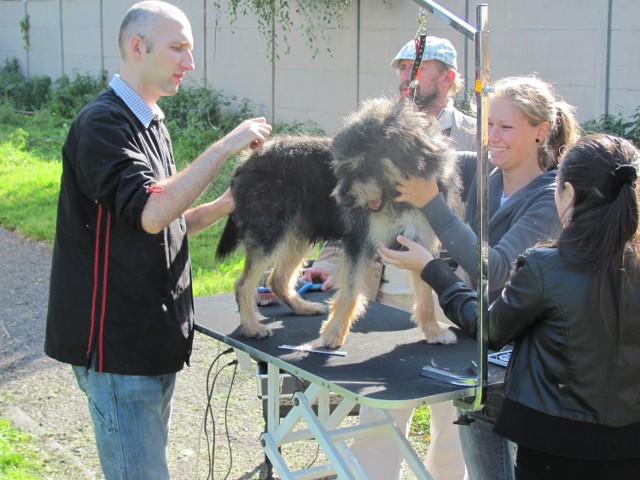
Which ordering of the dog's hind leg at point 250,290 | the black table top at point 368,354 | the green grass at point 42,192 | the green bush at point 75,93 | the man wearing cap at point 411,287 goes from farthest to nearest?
the green bush at point 75,93
the green grass at point 42,192
the man wearing cap at point 411,287
the dog's hind leg at point 250,290
the black table top at point 368,354

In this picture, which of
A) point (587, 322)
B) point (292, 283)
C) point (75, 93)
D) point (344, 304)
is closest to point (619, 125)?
point (292, 283)

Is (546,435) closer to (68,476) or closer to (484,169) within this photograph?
(484,169)

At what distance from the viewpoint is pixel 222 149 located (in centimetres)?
299

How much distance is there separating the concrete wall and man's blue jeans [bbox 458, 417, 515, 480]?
591 cm

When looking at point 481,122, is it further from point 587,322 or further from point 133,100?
point 133,100

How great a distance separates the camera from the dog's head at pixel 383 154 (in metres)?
3.16

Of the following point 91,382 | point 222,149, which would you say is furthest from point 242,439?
point 222,149

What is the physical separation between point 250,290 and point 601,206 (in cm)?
173

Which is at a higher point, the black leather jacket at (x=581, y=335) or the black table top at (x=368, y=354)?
the black leather jacket at (x=581, y=335)

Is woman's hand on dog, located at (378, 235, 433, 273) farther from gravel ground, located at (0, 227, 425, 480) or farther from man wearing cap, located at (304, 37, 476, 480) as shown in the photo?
gravel ground, located at (0, 227, 425, 480)

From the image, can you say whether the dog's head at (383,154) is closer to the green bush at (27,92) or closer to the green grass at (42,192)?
the green grass at (42,192)

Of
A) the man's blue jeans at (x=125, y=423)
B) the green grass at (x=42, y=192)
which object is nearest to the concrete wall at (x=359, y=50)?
the green grass at (x=42, y=192)

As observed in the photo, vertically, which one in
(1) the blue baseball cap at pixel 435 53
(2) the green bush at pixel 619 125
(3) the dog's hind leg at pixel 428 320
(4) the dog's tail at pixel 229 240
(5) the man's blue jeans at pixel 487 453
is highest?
(1) the blue baseball cap at pixel 435 53

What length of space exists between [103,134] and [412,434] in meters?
3.05
